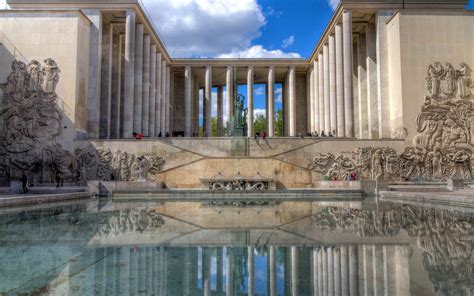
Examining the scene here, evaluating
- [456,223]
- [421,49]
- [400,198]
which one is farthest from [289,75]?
[456,223]

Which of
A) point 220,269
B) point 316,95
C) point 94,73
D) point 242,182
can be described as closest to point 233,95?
point 316,95

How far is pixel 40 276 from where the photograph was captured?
3805mm

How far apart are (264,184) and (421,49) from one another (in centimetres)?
1266

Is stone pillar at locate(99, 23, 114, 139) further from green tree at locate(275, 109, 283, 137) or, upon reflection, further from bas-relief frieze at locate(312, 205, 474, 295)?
green tree at locate(275, 109, 283, 137)

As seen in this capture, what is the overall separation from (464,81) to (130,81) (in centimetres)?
2061

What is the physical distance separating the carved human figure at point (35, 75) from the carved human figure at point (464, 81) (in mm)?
23894

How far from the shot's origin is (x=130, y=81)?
1056 inches

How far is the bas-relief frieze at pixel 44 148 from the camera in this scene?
71.2 feet

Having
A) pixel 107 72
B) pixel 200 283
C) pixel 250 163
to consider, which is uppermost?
pixel 107 72

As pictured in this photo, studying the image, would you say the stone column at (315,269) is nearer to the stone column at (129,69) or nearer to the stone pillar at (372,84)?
the stone pillar at (372,84)

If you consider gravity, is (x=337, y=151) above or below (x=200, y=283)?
above

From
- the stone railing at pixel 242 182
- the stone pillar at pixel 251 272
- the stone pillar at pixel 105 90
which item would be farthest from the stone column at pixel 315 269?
the stone pillar at pixel 105 90

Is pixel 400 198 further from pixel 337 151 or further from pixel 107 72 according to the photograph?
pixel 107 72

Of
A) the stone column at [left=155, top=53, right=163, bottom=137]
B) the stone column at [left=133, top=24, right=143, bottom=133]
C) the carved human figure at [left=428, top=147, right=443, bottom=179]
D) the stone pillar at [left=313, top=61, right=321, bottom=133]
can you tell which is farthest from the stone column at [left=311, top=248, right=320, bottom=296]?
the stone pillar at [left=313, top=61, right=321, bottom=133]
